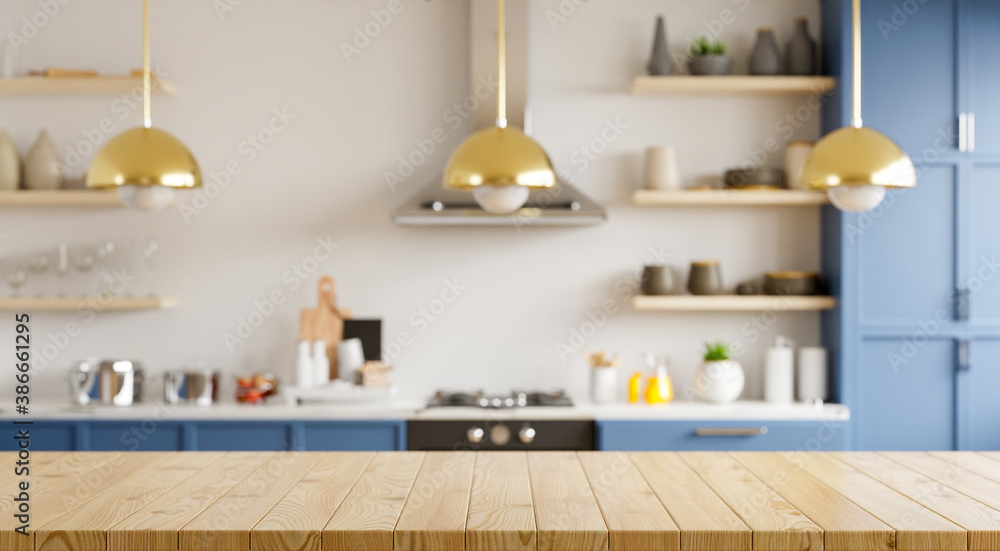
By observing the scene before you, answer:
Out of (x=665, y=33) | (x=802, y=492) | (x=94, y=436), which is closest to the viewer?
(x=802, y=492)

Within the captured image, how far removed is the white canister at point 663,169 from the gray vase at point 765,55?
516 millimetres

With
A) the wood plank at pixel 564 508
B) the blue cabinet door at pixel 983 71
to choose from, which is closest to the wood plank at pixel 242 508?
the wood plank at pixel 564 508

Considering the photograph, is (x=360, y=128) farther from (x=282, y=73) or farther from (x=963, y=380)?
(x=963, y=380)

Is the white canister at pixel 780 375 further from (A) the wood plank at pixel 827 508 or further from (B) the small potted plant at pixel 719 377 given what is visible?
(A) the wood plank at pixel 827 508

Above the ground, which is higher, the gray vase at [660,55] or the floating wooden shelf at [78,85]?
the gray vase at [660,55]

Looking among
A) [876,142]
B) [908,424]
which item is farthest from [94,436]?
[908,424]

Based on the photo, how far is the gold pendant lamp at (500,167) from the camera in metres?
1.97

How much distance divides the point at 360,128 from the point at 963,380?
2.87 m

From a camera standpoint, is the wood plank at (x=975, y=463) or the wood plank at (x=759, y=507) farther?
the wood plank at (x=975, y=463)

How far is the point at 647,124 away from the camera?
4090 mm

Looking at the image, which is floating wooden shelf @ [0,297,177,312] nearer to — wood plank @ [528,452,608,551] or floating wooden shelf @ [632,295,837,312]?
floating wooden shelf @ [632,295,837,312]

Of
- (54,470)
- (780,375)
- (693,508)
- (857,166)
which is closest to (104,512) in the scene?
(54,470)

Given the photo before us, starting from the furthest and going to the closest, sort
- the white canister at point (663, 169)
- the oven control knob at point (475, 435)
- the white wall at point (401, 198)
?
the white wall at point (401, 198)
the white canister at point (663, 169)
the oven control knob at point (475, 435)

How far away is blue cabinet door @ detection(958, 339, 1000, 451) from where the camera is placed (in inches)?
146
